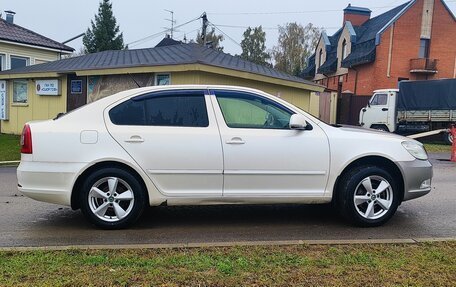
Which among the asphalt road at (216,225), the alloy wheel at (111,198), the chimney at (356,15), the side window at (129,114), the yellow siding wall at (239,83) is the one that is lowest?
the asphalt road at (216,225)

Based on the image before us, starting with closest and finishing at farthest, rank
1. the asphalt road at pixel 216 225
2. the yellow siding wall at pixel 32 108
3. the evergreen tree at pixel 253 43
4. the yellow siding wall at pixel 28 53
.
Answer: the asphalt road at pixel 216 225 → the yellow siding wall at pixel 32 108 → the yellow siding wall at pixel 28 53 → the evergreen tree at pixel 253 43

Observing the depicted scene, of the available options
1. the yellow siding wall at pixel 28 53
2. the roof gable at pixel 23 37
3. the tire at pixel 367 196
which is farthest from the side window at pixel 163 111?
the yellow siding wall at pixel 28 53

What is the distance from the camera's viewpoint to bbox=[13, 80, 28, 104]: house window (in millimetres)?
17766

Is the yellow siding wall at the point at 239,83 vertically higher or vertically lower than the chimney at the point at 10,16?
lower

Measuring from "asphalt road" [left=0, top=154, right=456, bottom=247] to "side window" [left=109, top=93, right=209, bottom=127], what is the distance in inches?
49.7

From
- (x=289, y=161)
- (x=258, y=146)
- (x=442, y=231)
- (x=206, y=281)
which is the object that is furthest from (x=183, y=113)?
(x=442, y=231)

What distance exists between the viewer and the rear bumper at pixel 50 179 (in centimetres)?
484

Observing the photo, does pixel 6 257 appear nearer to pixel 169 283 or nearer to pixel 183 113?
pixel 169 283

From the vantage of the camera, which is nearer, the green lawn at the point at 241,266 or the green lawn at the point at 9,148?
the green lawn at the point at 241,266

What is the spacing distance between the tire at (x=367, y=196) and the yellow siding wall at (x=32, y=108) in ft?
46.3

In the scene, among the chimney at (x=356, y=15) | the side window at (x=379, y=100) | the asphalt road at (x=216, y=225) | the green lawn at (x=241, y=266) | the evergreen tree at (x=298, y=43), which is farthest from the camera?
the evergreen tree at (x=298, y=43)

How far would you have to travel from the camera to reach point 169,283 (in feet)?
11.0

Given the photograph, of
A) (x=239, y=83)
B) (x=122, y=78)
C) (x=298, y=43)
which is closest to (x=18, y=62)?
(x=122, y=78)

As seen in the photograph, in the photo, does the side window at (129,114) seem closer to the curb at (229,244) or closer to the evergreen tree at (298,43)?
the curb at (229,244)
